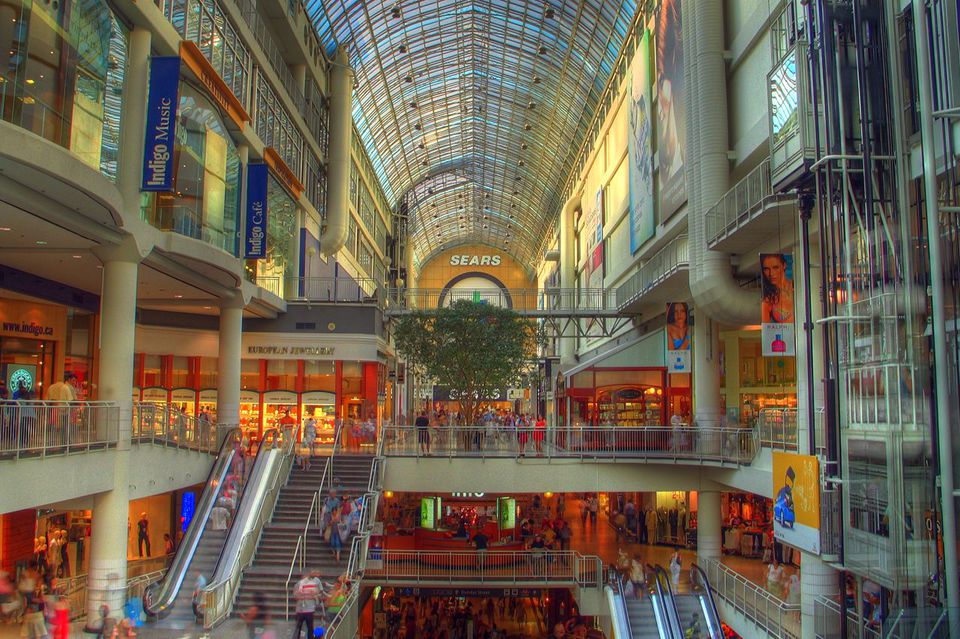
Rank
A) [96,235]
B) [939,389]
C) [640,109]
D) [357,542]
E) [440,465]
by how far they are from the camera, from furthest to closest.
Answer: [640,109] → [440,465] → [357,542] → [96,235] → [939,389]

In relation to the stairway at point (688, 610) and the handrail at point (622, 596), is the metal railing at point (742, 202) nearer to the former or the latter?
the stairway at point (688, 610)

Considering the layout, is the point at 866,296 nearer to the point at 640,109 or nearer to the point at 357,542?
the point at 357,542

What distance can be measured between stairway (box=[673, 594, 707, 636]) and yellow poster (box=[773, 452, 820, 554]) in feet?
13.8

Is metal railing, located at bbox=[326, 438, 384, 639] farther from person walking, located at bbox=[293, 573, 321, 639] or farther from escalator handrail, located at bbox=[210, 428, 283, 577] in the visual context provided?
escalator handrail, located at bbox=[210, 428, 283, 577]

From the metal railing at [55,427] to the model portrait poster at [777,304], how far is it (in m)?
13.8

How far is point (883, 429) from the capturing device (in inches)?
511

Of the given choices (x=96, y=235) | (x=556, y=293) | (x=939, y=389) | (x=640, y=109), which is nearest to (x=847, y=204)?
(x=939, y=389)

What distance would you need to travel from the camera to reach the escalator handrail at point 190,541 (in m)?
16.6

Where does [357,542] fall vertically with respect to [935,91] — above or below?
below

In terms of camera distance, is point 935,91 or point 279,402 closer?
point 935,91

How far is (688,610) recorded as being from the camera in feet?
66.1

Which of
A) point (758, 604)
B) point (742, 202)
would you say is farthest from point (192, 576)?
point (742, 202)

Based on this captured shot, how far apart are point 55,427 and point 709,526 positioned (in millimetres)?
17727

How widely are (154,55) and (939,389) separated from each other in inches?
704
